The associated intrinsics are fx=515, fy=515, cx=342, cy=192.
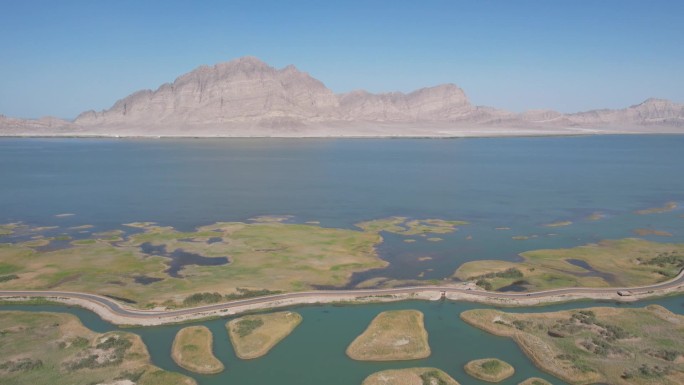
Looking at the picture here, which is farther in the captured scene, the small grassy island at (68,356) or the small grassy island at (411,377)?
the small grassy island at (411,377)

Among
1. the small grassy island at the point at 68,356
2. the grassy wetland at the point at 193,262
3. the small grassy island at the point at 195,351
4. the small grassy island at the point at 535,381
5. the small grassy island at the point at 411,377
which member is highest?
the grassy wetland at the point at 193,262

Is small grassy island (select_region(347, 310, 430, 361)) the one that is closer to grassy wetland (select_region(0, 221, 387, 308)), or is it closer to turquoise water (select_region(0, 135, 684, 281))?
grassy wetland (select_region(0, 221, 387, 308))

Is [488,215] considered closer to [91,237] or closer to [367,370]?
[367,370]

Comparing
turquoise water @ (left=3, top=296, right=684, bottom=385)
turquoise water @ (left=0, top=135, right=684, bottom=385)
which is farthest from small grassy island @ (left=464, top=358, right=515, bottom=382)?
turquoise water @ (left=0, top=135, right=684, bottom=385)

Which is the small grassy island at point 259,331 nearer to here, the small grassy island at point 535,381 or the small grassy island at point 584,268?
the small grassy island at point 535,381

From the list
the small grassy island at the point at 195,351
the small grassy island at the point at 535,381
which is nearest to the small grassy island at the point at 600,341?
the small grassy island at the point at 535,381

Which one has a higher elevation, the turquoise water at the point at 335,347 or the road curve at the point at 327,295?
the road curve at the point at 327,295
